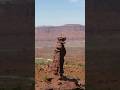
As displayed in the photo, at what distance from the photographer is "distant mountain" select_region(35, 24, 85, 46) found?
58125mm

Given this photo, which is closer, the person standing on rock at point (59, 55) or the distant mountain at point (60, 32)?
the person standing on rock at point (59, 55)

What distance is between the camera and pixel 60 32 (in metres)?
58.6

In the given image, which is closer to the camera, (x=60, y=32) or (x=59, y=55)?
(x=59, y=55)

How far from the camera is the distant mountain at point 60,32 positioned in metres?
58.1

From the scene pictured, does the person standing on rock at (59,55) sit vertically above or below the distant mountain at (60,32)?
below

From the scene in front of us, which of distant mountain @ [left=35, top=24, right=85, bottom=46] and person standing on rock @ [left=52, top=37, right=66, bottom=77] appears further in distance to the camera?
distant mountain @ [left=35, top=24, right=85, bottom=46]

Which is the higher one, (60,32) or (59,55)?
(60,32)

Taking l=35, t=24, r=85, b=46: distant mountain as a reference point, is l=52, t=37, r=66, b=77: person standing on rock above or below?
below
